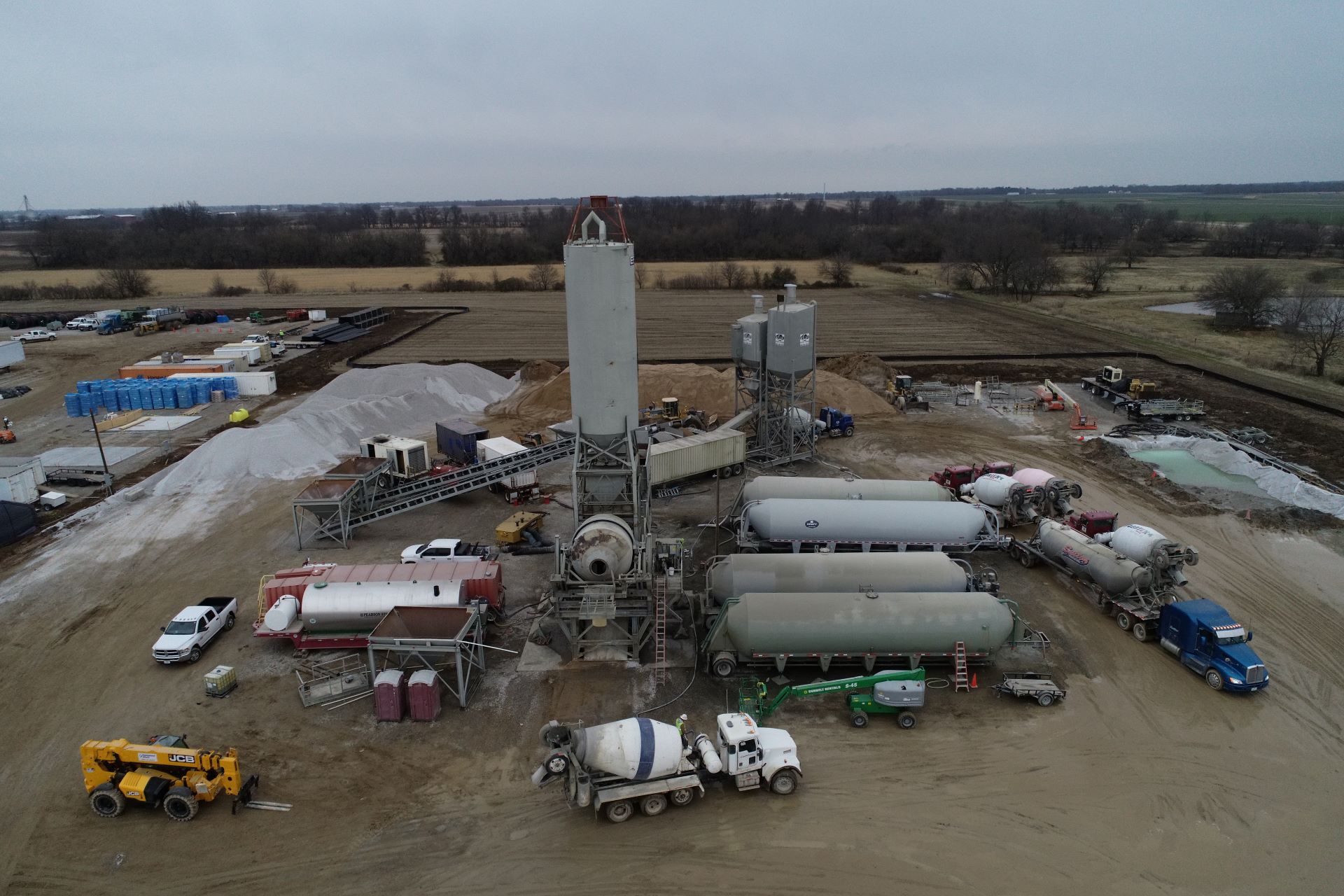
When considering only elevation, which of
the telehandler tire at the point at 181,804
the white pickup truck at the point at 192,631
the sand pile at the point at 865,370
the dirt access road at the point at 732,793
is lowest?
the dirt access road at the point at 732,793

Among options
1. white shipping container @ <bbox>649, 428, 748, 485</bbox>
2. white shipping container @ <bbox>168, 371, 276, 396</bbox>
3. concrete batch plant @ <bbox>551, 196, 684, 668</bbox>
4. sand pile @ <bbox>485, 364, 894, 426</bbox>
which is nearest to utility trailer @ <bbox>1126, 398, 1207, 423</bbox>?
sand pile @ <bbox>485, 364, 894, 426</bbox>

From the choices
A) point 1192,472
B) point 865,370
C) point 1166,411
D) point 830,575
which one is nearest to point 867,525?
point 830,575

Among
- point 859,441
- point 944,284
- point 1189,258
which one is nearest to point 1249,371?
point 859,441

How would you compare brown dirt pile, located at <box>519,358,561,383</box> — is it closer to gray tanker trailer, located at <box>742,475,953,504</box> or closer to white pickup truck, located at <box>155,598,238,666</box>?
gray tanker trailer, located at <box>742,475,953,504</box>

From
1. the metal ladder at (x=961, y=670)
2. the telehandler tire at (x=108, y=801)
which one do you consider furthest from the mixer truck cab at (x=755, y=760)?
the telehandler tire at (x=108, y=801)

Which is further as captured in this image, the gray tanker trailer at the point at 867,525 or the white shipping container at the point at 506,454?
the white shipping container at the point at 506,454

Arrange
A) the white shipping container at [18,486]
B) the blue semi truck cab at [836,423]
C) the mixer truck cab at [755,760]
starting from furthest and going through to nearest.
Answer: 1. the blue semi truck cab at [836,423]
2. the white shipping container at [18,486]
3. the mixer truck cab at [755,760]

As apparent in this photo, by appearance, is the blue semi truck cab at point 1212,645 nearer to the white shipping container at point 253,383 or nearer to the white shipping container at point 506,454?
the white shipping container at point 506,454
